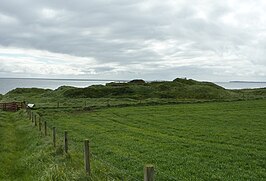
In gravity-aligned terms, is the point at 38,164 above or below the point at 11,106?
below

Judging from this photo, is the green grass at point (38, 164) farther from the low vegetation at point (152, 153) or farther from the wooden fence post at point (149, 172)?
the wooden fence post at point (149, 172)

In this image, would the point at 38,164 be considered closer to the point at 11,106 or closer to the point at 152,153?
the point at 152,153

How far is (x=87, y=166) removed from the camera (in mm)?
13484

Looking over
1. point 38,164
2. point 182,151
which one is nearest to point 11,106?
point 182,151

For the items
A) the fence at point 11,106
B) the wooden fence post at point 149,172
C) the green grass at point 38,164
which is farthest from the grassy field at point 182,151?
the fence at point 11,106

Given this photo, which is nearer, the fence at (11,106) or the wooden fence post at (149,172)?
the wooden fence post at (149,172)

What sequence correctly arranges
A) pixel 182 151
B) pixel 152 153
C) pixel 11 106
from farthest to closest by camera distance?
pixel 11 106 → pixel 182 151 → pixel 152 153

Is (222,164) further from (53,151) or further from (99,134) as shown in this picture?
(99,134)

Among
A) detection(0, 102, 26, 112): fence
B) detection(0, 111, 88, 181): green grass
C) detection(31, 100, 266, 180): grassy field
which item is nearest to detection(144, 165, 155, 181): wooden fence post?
detection(0, 111, 88, 181): green grass

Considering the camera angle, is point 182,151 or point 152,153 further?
point 182,151

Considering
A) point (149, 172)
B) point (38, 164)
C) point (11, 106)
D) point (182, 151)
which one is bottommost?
point (182, 151)

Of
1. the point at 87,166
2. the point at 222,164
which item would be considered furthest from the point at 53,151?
the point at 222,164

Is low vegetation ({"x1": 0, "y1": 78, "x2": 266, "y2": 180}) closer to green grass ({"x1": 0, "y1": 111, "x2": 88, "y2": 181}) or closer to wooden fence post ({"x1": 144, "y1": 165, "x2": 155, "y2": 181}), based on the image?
green grass ({"x1": 0, "y1": 111, "x2": 88, "y2": 181})

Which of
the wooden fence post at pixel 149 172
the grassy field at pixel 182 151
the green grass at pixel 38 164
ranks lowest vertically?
the grassy field at pixel 182 151
